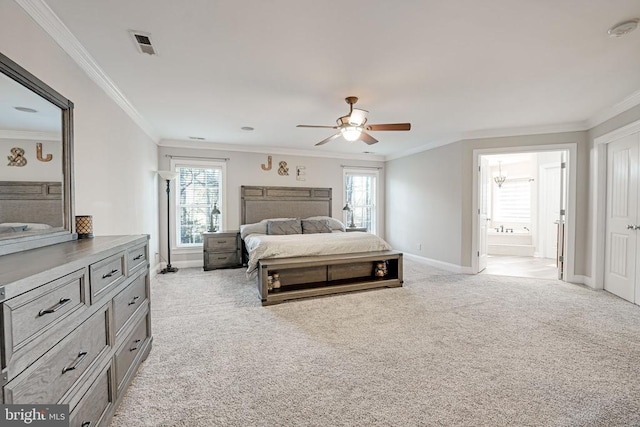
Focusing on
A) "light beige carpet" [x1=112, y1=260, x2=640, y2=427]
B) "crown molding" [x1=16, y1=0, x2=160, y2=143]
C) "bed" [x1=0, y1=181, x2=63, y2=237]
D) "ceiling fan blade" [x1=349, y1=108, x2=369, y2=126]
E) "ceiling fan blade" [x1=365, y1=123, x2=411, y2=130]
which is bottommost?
"light beige carpet" [x1=112, y1=260, x2=640, y2=427]

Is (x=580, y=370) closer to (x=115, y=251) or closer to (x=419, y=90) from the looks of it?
(x=419, y=90)

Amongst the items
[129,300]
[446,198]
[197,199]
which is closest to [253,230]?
[197,199]

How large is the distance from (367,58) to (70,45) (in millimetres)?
2378

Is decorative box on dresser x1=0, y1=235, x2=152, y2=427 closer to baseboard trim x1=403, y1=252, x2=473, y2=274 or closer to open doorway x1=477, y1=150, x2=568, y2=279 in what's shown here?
baseboard trim x1=403, y1=252, x2=473, y2=274

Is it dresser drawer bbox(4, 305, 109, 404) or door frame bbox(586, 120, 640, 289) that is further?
door frame bbox(586, 120, 640, 289)

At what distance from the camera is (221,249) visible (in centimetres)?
527

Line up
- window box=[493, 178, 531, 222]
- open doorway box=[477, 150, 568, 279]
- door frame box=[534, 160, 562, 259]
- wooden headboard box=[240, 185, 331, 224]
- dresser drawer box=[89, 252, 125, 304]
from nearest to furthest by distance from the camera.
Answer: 1. dresser drawer box=[89, 252, 125, 304]
2. open doorway box=[477, 150, 568, 279]
3. wooden headboard box=[240, 185, 331, 224]
4. door frame box=[534, 160, 562, 259]
5. window box=[493, 178, 531, 222]

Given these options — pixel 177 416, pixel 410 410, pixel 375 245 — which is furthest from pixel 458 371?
pixel 375 245

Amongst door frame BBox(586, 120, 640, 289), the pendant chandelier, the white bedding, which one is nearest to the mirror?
the white bedding

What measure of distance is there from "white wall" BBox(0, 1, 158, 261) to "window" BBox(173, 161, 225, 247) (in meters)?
1.03

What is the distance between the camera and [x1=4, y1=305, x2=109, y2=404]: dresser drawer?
90 centimetres

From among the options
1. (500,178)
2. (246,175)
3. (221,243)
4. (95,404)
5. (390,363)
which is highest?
(500,178)

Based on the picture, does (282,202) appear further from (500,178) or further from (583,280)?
(500,178)

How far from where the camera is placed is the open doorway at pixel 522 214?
5480 millimetres
